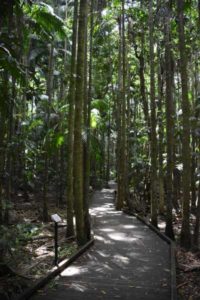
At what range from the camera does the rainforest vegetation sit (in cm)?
956

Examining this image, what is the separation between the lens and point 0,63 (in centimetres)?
640

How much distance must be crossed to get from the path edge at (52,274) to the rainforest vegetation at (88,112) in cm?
70

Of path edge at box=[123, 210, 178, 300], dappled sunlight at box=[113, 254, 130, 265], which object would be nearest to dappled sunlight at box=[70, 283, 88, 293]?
path edge at box=[123, 210, 178, 300]

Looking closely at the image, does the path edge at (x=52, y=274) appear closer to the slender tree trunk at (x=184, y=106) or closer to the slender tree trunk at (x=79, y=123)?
the slender tree trunk at (x=79, y=123)

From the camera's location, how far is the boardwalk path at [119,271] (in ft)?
23.1

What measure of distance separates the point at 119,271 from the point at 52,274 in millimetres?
1626

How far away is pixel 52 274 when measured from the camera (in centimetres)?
782

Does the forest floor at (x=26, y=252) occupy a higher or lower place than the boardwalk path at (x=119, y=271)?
higher

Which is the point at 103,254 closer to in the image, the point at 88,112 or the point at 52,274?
the point at 52,274

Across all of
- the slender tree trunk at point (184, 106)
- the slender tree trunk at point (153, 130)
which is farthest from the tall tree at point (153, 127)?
the slender tree trunk at point (184, 106)

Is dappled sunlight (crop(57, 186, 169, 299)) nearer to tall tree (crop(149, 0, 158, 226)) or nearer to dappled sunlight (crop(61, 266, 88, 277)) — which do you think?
dappled sunlight (crop(61, 266, 88, 277))

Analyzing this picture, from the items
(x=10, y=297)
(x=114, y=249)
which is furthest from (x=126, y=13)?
(x=10, y=297)

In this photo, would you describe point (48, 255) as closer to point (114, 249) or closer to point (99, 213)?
point (114, 249)

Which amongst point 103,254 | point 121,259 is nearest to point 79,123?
point 103,254
